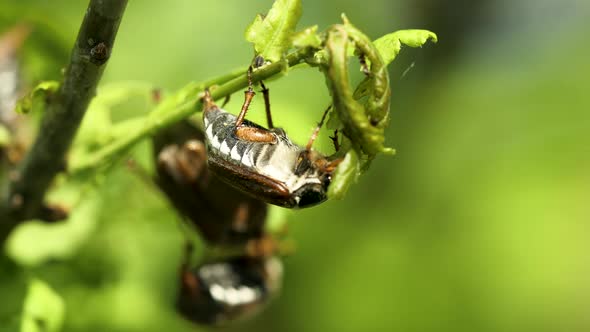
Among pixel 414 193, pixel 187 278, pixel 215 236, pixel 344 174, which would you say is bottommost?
pixel 414 193

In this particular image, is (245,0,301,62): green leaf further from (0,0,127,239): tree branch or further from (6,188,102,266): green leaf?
(6,188,102,266): green leaf

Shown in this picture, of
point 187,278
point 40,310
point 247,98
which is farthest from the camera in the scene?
point 187,278

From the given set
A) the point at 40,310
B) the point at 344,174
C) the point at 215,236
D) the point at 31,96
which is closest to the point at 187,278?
the point at 215,236

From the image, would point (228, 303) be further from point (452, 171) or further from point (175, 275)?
point (452, 171)

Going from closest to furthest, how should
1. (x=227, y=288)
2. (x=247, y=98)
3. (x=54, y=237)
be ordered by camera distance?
(x=247, y=98)
(x=54, y=237)
(x=227, y=288)

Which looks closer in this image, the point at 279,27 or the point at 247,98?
the point at 279,27

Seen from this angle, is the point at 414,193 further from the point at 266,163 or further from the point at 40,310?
the point at 266,163
